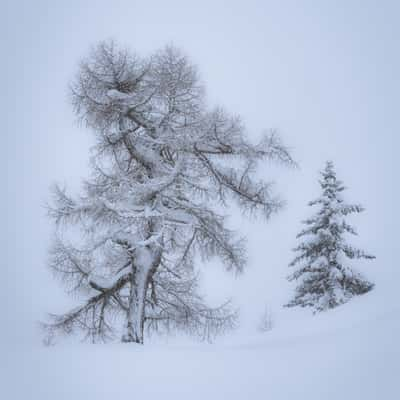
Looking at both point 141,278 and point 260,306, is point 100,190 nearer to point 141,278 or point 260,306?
point 141,278

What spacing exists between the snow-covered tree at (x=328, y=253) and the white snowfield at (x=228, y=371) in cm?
1227

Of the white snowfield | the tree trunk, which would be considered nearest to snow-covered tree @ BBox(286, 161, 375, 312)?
the tree trunk

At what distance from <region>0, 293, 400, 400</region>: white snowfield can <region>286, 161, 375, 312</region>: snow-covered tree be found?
40.3 ft

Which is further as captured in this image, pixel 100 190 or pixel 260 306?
pixel 260 306

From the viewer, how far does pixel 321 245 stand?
1817 centimetres

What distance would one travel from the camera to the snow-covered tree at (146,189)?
794 centimetres

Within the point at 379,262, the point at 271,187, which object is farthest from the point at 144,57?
the point at 379,262

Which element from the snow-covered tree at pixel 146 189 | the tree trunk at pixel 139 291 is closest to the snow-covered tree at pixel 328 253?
the snow-covered tree at pixel 146 189

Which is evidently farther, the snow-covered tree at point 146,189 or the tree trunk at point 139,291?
the snow-covered tree at point 146,189

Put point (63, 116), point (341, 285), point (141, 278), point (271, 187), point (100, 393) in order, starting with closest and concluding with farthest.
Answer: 1. point (100, 393)
2. point (141, 278)
3. point (271, 187)
4. point (63, 116)
5. point (341, 285)

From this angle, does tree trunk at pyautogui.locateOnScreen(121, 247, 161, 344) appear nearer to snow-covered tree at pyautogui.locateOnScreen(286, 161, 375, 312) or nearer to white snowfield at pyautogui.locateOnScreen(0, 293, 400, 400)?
white snowfield at pyautogui.locateOnScreen(0, 293, 400, 400)

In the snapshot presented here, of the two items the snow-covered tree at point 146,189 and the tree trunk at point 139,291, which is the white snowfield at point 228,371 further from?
the snow-covered tree at point 146,189

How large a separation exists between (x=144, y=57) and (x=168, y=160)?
2.45 meters

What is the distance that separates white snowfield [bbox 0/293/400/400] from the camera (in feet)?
12.4
